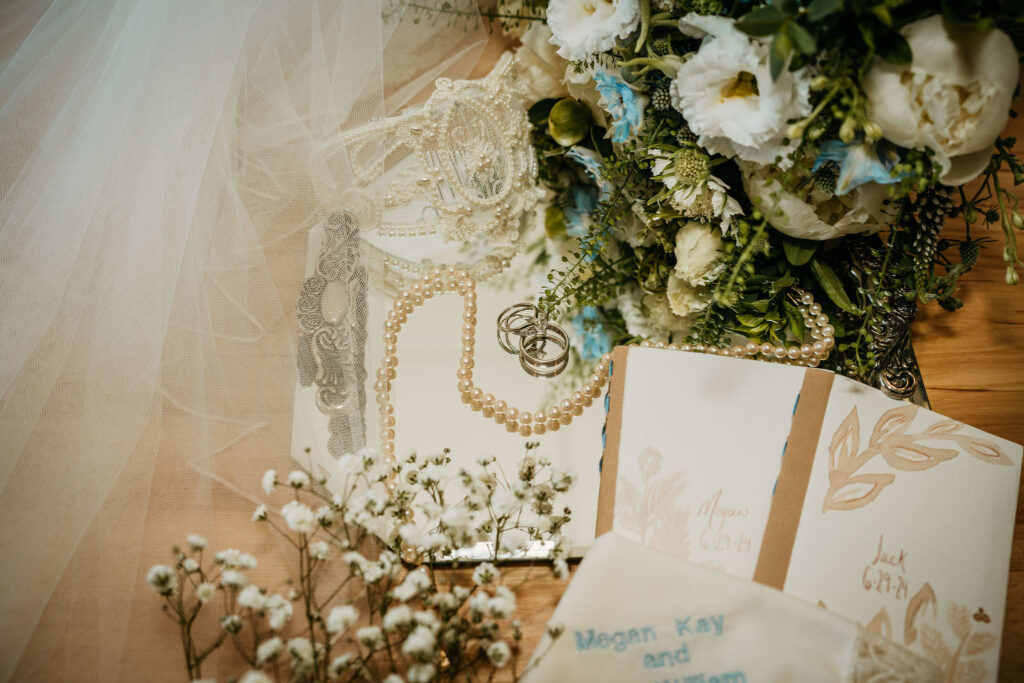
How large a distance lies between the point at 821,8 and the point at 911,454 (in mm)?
451

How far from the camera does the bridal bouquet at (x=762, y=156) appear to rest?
19.1 inches

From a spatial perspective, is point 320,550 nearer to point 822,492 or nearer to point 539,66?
point 822,492

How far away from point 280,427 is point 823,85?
59cm

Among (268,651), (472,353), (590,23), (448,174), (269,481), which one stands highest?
(590,23)

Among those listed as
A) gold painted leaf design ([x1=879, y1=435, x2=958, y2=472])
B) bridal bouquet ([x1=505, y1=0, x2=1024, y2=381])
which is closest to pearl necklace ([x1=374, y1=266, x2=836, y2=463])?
bridal bouquet ([x1=505, y1=0, x2=1024, y2=381])

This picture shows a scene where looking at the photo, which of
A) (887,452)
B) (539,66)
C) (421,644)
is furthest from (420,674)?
(539,66)

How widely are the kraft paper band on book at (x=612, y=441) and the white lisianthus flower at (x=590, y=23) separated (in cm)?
32

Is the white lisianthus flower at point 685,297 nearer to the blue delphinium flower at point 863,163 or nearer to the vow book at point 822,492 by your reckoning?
the vow book at point 822,492

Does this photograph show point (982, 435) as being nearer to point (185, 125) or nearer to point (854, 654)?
point (854, 654)

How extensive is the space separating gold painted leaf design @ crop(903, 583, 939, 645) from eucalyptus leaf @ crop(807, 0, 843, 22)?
525mm

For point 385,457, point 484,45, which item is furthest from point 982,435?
point 484,45

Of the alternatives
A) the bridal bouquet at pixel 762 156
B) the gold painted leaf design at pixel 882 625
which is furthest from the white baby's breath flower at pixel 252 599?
the gold painted leaf design at pixel 882 625

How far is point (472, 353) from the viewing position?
2.61 ft

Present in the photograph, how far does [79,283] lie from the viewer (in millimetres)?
618
